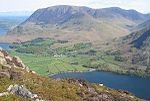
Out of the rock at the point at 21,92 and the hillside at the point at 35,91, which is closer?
the hillside at the point at 35,91

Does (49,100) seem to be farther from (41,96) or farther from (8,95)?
(8,95)

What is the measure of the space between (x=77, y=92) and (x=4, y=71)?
17.7m

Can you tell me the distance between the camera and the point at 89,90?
7975 cm

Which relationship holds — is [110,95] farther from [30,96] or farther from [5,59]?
[5,59]

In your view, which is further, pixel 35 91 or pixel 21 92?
pixel 35 91

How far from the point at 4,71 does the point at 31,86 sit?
15.2 meters

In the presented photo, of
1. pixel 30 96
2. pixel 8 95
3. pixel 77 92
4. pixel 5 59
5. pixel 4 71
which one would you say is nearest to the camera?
pixel 8 95

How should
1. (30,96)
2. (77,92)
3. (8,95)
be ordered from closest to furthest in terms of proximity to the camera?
(8,95)
(30,96)
(77,92)

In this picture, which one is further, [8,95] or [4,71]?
[4,71]

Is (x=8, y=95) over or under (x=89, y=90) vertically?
over

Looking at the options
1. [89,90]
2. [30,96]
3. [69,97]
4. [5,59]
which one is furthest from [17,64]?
[30,96]

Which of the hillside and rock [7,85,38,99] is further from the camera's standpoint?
rock [7,85,38,99]

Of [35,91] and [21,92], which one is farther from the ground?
[21,92]

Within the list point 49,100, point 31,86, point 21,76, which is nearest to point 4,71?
point 21,76
